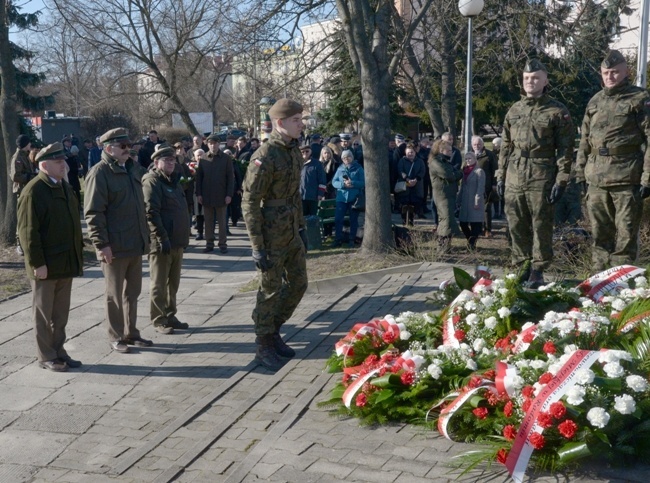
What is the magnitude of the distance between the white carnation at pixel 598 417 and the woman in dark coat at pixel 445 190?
8354mm

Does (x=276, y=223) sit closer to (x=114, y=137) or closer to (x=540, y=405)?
(x=114, y=137)

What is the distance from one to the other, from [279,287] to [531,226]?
279cm

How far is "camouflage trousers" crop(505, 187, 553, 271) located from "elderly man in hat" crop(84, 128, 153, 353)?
3.71m

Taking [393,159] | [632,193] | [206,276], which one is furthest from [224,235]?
[632,193]

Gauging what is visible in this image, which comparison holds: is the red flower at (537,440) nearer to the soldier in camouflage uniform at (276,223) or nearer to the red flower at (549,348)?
the red flower at (549,348)

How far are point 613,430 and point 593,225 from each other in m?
4.10

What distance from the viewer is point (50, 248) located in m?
7.56

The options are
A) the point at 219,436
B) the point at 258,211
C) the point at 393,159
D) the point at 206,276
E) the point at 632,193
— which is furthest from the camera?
the point at 393,159

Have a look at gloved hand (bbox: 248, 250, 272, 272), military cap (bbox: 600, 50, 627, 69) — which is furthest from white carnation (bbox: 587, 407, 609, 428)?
military cap (bbox: 600, 50, 627, 69)

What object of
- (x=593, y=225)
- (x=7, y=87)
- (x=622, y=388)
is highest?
(x=7, y=87)

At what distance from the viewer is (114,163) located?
8.20 meters

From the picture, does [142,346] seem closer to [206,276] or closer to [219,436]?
[219,436]

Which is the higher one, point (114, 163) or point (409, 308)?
point (114, 163)

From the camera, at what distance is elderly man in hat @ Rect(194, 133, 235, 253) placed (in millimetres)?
14594
